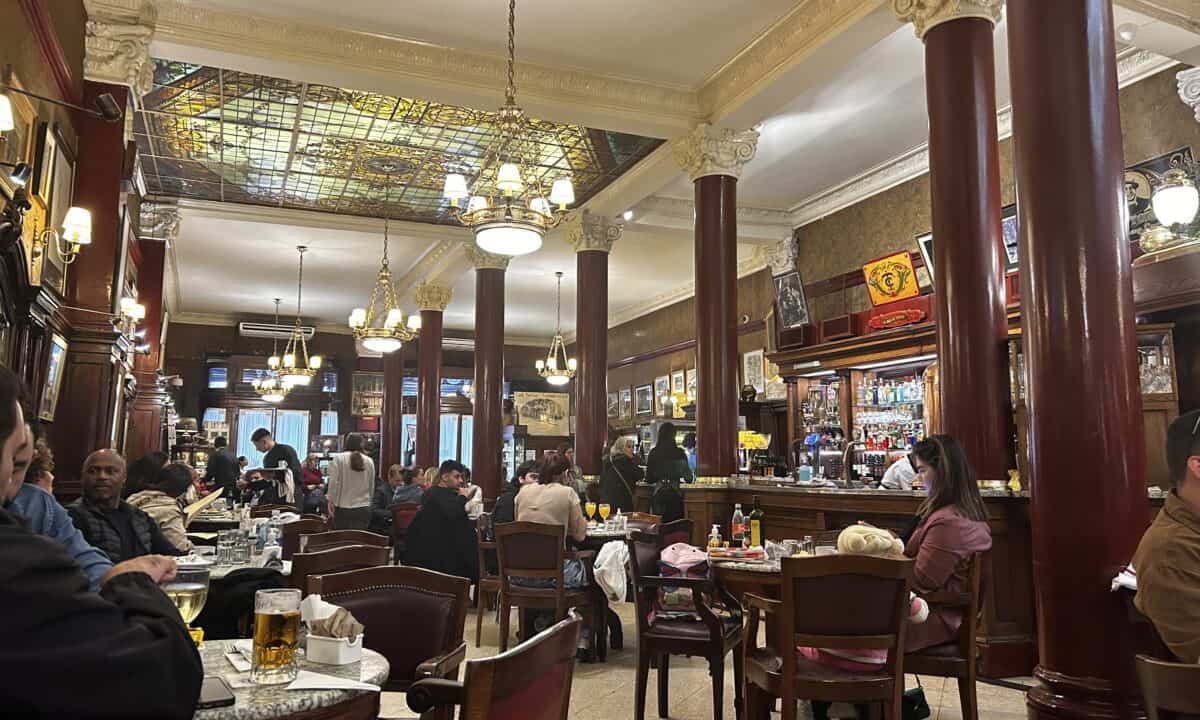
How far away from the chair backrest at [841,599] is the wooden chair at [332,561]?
63.7 inches

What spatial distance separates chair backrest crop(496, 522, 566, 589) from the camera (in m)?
5.77

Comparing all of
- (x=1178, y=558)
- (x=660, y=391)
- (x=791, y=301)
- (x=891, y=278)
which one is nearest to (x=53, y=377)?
(x=1178, y=558)

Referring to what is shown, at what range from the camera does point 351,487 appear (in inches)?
397

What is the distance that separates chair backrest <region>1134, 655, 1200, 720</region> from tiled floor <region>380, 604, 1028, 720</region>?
303 centimetres

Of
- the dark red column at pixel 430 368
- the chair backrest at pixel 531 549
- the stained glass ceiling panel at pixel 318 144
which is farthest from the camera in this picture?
the dark red column at pixel 430 368

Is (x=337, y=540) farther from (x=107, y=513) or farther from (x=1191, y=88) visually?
(x=1191, y=88)

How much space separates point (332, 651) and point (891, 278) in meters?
9.59

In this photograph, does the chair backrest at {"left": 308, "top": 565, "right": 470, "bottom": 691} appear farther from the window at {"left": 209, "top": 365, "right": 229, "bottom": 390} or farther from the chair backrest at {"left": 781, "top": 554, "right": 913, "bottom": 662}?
the window at {"left": 209, "top": 365, "right": 229, "bottom": 390}

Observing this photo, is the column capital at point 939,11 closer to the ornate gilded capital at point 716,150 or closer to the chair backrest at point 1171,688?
the ornate gilded capital at point 716,150

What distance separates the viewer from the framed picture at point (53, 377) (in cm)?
603

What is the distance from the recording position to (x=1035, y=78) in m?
3.71

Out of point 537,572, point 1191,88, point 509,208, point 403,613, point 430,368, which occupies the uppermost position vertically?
point 1191,88

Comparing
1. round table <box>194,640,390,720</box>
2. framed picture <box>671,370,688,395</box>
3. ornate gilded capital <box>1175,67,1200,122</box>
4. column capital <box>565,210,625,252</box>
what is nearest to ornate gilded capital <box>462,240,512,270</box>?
column capital <box>565,210,625,252</box>

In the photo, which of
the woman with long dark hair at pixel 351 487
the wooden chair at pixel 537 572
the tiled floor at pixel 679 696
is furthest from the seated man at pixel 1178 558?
the woman with long dark hair at pixel 351 487
